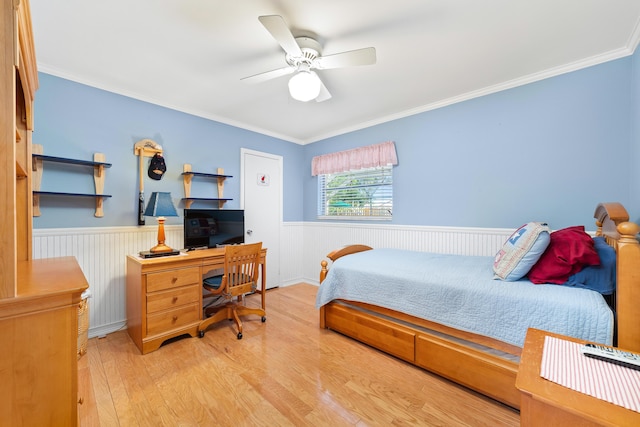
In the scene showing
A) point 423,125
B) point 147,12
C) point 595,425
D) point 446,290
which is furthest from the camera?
point 423,125

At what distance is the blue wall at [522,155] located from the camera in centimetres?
210

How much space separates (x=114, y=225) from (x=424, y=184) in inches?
135

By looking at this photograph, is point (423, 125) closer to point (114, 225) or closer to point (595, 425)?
point (595, 425)

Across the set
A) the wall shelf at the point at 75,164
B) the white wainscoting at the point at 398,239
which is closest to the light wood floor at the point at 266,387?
the wall shelf at the point at 75,164

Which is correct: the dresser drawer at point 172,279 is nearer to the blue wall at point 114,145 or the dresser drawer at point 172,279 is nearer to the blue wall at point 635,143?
the blue wall at point 114,145

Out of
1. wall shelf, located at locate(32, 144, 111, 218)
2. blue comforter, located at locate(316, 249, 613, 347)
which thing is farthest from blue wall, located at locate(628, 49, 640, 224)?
wall shelf, located at locate(32, 144, 111, 218)

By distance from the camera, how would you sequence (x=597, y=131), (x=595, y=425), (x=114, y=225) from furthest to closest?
(x=114, y=225), (x=597, y=131), (x=595, y=425)

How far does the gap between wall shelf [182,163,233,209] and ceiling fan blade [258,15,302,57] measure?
1924 millimetres

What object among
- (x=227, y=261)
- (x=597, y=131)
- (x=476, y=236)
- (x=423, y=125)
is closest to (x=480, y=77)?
(x=423, y=125)

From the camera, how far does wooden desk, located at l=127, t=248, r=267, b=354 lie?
7.23 feet

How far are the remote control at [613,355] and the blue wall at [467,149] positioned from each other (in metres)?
1.70

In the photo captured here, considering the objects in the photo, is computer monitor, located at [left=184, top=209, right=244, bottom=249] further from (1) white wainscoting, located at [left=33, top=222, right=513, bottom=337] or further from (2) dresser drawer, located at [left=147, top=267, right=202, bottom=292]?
(2) dresser drawer, located at [left=147, top=267, right=202, bottom=292]

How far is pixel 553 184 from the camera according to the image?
7.64ft

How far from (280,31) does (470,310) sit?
2095mm
